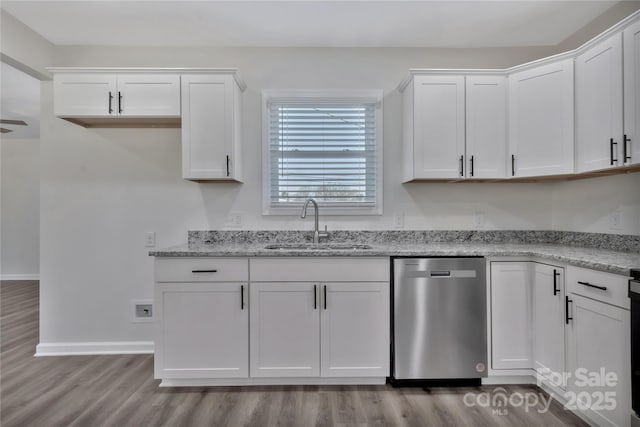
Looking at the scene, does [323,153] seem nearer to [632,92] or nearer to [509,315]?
[509,315]

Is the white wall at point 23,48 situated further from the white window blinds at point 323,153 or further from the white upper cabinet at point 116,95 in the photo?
the white window blinds at point 323,153

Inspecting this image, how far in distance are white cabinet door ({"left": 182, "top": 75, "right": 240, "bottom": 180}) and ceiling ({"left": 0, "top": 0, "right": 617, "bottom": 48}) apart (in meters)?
0.47

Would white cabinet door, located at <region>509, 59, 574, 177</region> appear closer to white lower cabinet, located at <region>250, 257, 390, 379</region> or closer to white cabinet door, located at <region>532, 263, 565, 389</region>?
white cabinet door, located at <region>532, 263, 565, 389</region>

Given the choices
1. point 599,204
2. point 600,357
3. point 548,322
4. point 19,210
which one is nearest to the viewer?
point 600,357

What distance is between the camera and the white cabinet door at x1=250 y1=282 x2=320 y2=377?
2.18 metres

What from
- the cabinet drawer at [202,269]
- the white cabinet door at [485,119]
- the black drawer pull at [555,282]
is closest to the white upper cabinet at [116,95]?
the cabinet drawer at [202,269]

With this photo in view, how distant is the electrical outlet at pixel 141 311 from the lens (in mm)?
2789

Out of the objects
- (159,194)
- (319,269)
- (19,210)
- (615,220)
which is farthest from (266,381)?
(19,210)

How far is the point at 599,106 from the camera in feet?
6.66

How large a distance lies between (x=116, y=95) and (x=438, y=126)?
2.46 m

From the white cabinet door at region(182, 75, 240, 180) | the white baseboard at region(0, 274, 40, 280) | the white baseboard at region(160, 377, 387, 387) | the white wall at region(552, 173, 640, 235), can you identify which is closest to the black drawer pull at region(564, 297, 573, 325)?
the white wall at region(552, 173, 640, 235)

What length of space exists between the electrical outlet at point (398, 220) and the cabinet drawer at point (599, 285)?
1.20 meters

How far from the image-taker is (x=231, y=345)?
2182 millimetres

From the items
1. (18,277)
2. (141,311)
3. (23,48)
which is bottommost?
(18,277)
